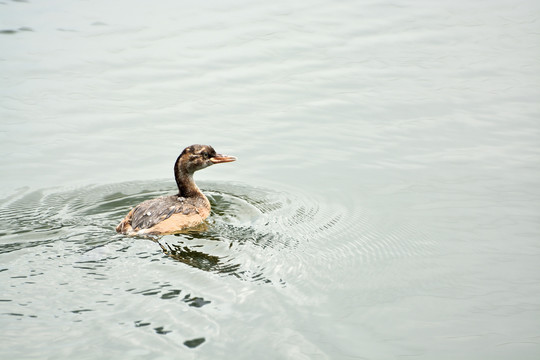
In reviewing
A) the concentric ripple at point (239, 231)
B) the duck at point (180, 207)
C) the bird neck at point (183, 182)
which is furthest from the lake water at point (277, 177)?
the bird neck at point (183, 182)

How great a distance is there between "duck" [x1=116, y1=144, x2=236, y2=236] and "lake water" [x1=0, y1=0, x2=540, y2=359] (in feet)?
0.68

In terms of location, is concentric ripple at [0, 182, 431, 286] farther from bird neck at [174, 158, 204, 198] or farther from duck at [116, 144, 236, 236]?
bird neck at [174, 158, 204, 198]

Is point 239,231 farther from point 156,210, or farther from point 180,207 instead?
point 156,210

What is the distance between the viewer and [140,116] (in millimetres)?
10766

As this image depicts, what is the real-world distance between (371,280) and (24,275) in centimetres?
314

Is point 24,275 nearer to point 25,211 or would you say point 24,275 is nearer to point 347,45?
point 25,211

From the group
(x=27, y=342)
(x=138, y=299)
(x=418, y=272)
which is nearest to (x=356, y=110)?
(x=418, y=272)

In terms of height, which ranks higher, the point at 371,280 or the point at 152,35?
the point at 152,35

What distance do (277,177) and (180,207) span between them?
58.8 inches

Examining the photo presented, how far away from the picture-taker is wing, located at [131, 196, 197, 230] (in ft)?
26.2

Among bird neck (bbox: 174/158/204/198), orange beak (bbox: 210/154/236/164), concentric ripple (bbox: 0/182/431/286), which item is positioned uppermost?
orange beak (bbox: 210/154/236/164)

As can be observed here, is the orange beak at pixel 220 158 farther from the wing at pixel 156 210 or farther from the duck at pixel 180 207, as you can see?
the wing at pixel 156 210

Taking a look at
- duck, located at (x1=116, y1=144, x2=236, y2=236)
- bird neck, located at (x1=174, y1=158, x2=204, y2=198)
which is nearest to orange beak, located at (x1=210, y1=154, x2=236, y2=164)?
duck, located at (x1=116, y1=144, x2=236, y2=236)

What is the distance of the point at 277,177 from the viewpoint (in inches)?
366
